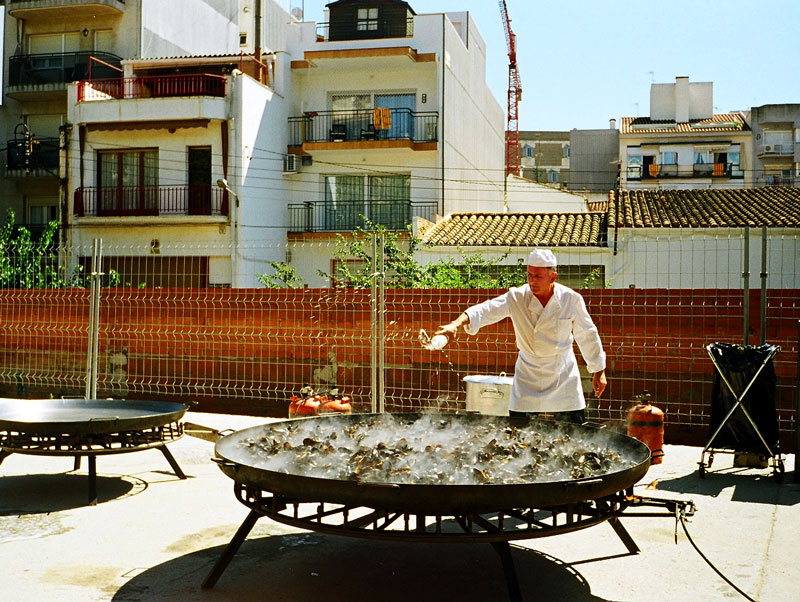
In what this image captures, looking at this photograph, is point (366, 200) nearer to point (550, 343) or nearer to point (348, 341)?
point (348, 341)

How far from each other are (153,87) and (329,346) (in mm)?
21492

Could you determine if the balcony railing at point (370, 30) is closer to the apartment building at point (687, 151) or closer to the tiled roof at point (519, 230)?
the tiled roof at point (519, 230)

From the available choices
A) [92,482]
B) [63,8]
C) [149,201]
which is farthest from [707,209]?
[63,8]

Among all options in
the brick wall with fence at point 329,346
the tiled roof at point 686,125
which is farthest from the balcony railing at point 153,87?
the tiled roof at point 686,125

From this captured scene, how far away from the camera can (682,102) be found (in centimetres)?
5338

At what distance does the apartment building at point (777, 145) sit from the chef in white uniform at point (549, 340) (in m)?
56.3

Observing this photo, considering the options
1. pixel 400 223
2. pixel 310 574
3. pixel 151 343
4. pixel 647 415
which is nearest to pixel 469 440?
pixel 310 574

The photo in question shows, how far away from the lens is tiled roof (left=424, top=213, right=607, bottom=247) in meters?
22.2

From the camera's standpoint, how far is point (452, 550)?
538 cm

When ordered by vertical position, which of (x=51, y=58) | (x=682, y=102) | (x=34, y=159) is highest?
(x=682, y=102)

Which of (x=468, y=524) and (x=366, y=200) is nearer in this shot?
(x=468, y=524)

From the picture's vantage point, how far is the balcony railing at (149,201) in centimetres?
2742

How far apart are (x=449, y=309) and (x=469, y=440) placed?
542 cm

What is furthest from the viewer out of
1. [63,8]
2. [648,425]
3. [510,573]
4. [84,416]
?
[63,8]
